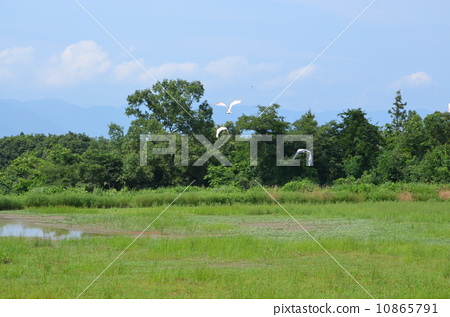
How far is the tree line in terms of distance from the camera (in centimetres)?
3322

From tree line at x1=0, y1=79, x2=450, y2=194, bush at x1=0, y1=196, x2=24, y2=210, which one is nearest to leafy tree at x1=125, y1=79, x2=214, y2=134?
tree line at x1=0, y1=79, x2=450, y2=194

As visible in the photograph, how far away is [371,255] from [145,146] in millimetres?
23710

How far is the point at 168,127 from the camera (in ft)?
122

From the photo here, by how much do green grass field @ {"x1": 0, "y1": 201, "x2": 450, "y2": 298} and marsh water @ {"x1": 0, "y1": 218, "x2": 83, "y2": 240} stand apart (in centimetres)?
79

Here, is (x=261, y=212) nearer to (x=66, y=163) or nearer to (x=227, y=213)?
(x=227, y=213)

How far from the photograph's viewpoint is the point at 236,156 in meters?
34.8

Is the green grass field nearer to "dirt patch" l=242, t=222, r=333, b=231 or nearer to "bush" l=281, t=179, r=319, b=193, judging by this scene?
"dirt patch" l=242, t=222, r=333, b=231

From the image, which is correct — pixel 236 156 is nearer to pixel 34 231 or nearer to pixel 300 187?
pixel 300 187

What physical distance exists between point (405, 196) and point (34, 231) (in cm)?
1695

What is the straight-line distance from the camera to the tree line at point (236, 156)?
3322 cm

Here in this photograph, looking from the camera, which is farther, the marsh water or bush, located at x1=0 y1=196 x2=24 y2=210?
bush, located at x1=0 y1=196 x2=24 y2=210

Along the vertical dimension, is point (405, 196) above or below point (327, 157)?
below

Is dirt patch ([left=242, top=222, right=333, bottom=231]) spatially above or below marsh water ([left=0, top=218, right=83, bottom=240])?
above

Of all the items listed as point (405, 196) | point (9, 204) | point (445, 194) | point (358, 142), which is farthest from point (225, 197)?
point (358, 142)
